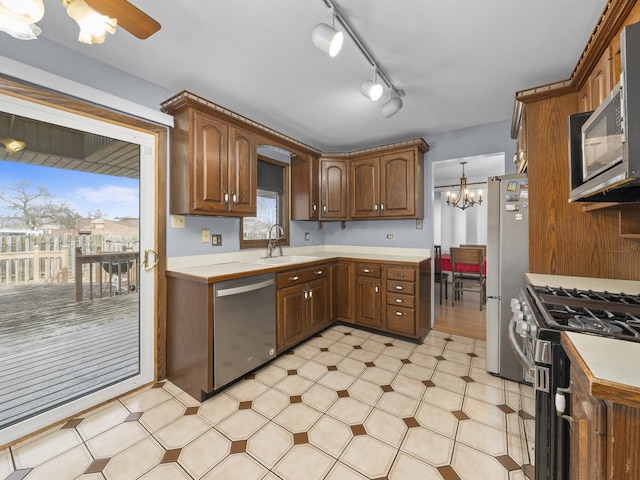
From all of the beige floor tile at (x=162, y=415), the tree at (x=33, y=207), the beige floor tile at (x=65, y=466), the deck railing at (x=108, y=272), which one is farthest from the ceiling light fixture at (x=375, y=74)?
the beige floor tile at (x=65, y=466)

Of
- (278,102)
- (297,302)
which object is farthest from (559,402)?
(278,102)

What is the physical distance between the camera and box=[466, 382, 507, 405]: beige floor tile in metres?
1.94

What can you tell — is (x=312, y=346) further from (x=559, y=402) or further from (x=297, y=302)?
(x=559, y=402)

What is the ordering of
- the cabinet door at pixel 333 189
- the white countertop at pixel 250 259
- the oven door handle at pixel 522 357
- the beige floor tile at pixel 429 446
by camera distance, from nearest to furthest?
the oven door handle at pixel 522 357
the beige floor tile at pixel 429 446
the white countertop at pixel 250 259
the cabinet door at pixel 333 189

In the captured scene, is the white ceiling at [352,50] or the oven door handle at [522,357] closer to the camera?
the oven door handle at [522,357]

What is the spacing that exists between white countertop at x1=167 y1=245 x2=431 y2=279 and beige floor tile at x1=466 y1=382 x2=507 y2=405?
123cm

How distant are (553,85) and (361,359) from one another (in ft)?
8.59

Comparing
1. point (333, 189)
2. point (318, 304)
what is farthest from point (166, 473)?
point (333, 189)

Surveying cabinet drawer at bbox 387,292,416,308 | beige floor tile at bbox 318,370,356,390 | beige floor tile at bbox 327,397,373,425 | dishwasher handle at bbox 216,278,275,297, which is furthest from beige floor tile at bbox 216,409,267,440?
cabinet drawer at bbox 387,292,416,308

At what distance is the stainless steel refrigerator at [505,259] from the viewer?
2.13m

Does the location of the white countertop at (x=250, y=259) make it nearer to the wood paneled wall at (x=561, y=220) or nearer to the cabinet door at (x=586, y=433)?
the wood paneled wall at (x=561, y=220)

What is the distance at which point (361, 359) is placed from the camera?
255 cm

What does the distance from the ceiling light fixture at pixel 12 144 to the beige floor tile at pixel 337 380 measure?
253 cm

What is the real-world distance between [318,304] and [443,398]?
145 cm
